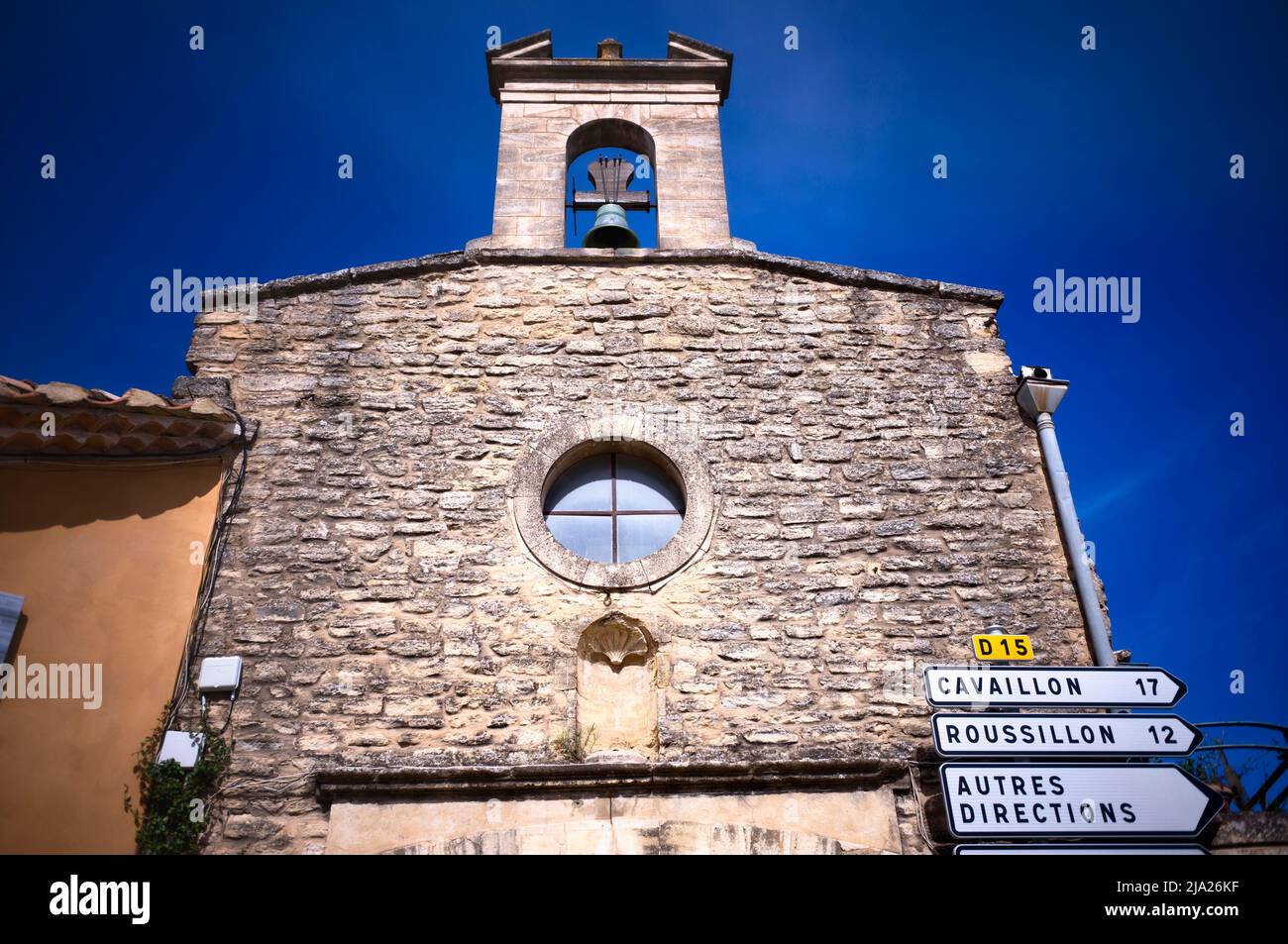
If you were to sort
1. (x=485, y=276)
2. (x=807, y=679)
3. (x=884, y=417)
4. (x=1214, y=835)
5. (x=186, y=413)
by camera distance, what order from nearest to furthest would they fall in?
(x=1214, y=835) < (x=807, y=679) < (x=186, y=413) < (x=884, y=417) < (x=485, y=276)

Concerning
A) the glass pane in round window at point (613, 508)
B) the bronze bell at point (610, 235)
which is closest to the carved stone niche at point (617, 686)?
the glass pane in round window at point (613, 508)

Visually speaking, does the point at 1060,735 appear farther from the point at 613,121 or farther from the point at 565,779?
the point at 613,121

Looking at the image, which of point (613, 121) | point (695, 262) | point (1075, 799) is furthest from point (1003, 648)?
point (613, 121)

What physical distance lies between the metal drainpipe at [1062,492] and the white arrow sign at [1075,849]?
1.04m

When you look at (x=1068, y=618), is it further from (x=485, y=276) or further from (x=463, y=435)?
(x=485, y=276)

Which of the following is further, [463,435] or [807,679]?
[463,435]

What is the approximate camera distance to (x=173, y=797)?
4469mm

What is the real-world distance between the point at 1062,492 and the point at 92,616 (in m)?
5.21

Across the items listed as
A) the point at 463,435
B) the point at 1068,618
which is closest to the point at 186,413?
the point at 463,435

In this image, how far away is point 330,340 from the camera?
6.02 meters

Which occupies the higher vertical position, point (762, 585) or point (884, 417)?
point (884, 417)

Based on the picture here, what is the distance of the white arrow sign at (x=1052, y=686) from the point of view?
4598 mm

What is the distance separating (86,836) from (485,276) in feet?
12.4

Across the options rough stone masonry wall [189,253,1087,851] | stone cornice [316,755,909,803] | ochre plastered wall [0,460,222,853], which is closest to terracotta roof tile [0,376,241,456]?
ochre plastered wall [0,460,222,853]
